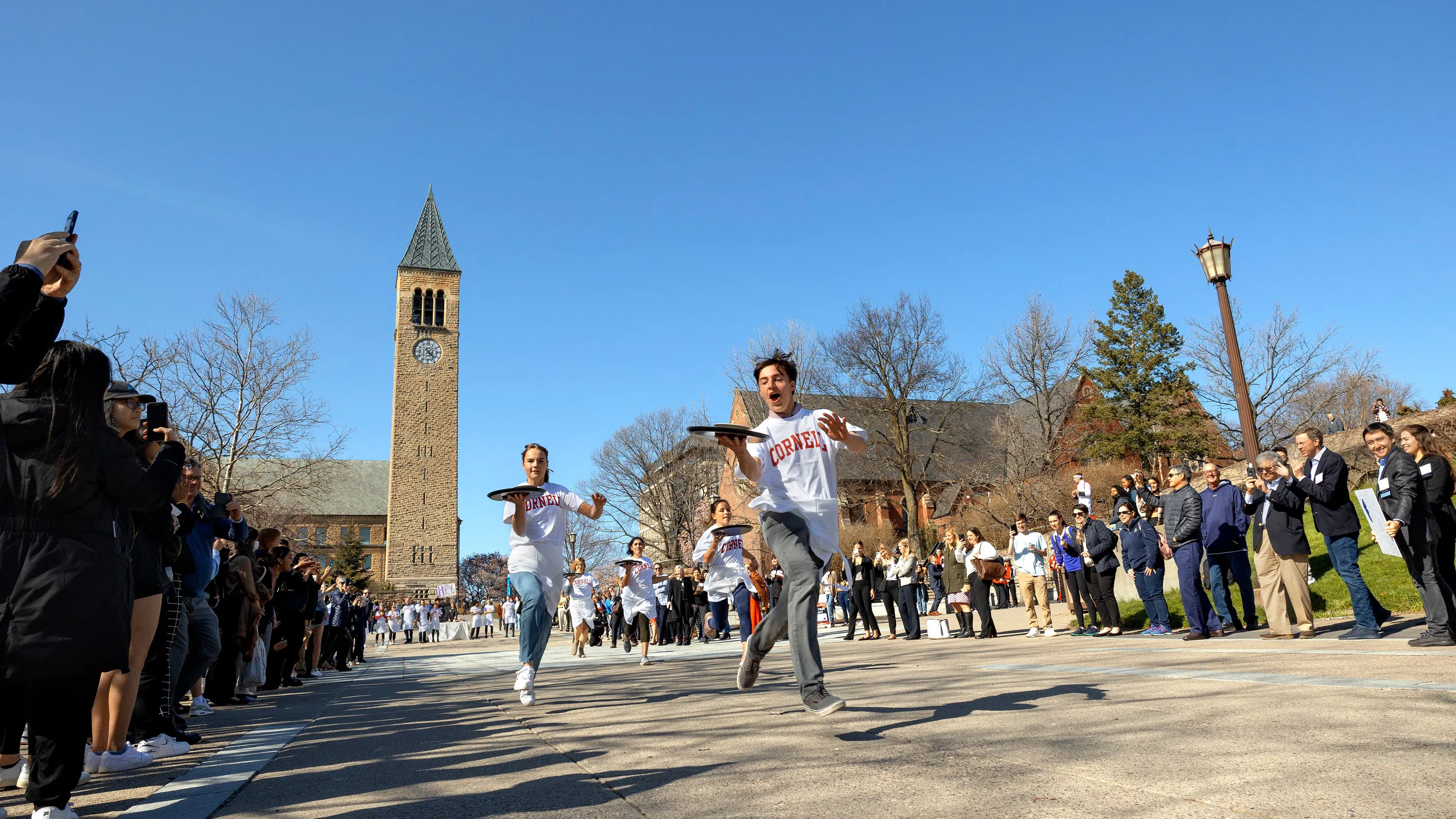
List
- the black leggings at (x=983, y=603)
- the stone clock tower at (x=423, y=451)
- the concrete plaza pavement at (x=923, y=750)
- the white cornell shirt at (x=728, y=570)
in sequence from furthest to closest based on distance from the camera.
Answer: the stone clock tower at (x=423, y=451), the black leggings at (x=983, y=603), the white cornell shirt at (x=728, y=570), the concrete plaza pavement at (x=923, y=750)

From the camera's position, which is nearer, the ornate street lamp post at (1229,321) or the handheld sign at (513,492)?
the handheld sign at (513,492)

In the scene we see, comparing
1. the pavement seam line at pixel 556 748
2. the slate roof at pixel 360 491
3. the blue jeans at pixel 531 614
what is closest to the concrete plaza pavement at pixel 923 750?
the pavement seam line at pixel 556 748

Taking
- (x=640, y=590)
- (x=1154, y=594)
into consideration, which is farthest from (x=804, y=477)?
(x=640, y=590)

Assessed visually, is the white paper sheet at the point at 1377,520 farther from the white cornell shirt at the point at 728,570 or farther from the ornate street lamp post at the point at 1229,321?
the white cornell shirt at the point at 728,570

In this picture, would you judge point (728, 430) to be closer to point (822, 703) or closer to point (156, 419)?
point (822, 703)

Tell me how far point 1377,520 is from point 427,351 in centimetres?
7996

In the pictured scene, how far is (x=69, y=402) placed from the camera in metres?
3.64

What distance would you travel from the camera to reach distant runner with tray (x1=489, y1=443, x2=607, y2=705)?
7.45 m

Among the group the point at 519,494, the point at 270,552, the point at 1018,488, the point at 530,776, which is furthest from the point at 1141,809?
the point at 1018,488

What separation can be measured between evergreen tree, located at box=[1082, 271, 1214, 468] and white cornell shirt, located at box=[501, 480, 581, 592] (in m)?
42.8

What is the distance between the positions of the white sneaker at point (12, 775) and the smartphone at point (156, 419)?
182 cm

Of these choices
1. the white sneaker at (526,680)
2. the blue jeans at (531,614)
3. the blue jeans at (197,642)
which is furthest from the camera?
the blue jeans at (531,614)

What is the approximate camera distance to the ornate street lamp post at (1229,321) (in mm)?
13164

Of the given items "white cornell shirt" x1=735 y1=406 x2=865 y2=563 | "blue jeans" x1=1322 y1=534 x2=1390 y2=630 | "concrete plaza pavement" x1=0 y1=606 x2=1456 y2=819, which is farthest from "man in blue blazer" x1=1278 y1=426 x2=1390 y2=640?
"white cornell shirt" x1=735 y1=406 x2=865 y2=563
